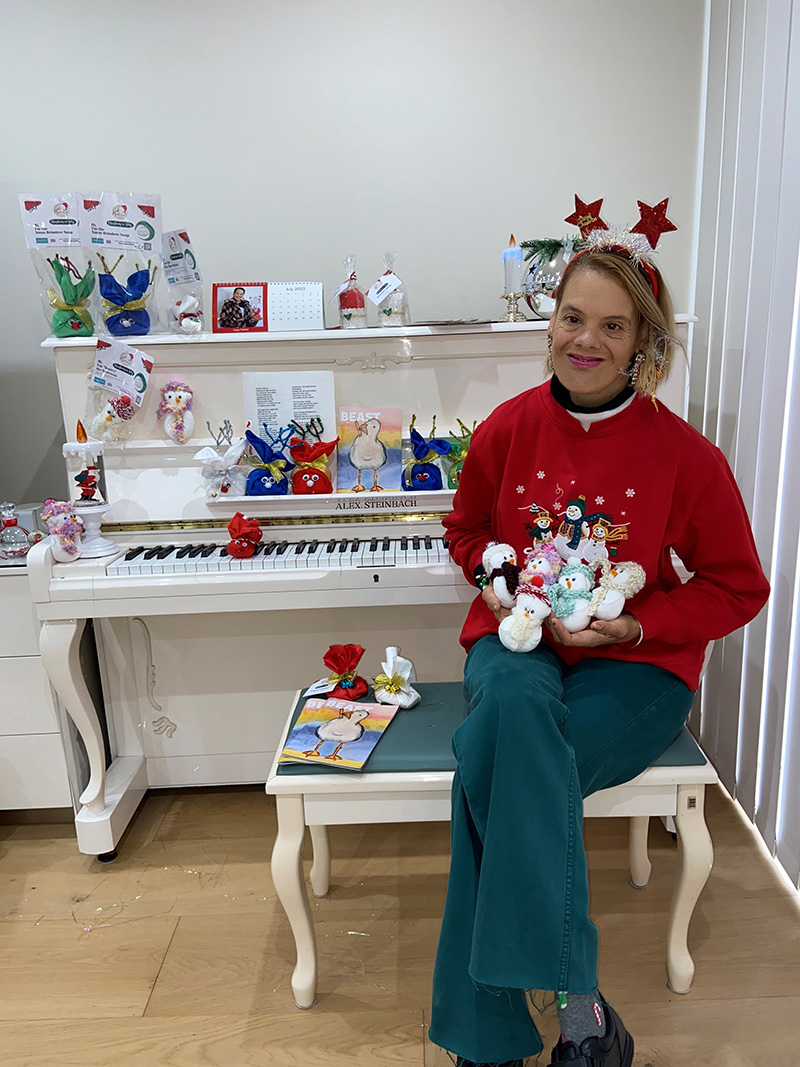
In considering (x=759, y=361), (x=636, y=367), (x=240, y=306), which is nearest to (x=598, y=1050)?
(x=636, y=367)

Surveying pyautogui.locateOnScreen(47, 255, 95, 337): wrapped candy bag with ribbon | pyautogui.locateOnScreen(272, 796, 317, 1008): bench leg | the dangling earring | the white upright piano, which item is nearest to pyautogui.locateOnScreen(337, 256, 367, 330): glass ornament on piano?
the white upright piano

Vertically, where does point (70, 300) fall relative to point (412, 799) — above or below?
above

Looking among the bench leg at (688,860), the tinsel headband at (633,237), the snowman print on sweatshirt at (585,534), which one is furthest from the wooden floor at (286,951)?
the tinsel headband at (633,237)

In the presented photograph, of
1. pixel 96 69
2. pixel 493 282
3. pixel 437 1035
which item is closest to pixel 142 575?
pixel 437 1035

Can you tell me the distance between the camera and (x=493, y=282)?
2.52m

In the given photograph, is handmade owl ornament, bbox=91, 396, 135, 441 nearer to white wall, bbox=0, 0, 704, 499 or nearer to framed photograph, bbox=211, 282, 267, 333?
framed photograph, bbox=211, 282, 267, 333

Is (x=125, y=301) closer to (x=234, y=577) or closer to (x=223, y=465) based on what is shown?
(x=223, y=465)

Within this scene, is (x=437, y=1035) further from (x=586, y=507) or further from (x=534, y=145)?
(x=534, y=145)

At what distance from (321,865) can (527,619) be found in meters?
0.94

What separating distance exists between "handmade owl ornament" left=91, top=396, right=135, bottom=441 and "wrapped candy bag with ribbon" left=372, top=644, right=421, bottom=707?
1.00 meters

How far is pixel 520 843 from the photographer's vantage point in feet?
3.86

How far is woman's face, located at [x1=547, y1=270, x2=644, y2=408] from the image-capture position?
1.35 meters

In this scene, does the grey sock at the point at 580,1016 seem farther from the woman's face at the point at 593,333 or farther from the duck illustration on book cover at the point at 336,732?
the woman's face at the point at 593,333

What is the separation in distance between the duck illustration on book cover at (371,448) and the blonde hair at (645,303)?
2.44 ft
